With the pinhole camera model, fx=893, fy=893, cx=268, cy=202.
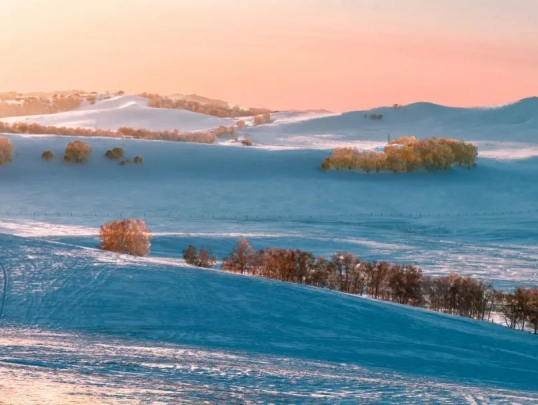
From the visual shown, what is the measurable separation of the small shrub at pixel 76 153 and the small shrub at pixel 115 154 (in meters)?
1.78

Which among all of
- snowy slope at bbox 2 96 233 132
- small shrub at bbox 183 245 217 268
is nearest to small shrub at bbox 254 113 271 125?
snowy slope at bbox 2 96 233 132

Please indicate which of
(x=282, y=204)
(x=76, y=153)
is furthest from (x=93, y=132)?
(x=282, y=204)

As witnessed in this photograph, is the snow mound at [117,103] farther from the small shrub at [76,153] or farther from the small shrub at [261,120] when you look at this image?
the small shrub at [76,153]

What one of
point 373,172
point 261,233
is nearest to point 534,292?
point 261,233

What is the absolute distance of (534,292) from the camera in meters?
28.0

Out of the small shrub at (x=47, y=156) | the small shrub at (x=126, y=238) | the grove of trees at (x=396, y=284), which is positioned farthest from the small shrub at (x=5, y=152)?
the grove of trees at (x=396, y=284)

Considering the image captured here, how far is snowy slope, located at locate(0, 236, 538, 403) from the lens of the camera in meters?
18.3

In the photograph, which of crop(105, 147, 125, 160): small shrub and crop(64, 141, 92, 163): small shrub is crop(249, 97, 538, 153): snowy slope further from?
crop(64, 141, 92, 163): small shrub

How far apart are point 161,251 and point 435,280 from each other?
47.0ft

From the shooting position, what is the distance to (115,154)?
73312mm

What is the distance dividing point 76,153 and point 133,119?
58.8 meters

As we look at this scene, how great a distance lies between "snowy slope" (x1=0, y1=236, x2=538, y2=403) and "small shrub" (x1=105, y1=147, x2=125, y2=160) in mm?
46615

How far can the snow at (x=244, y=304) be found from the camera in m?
14.4

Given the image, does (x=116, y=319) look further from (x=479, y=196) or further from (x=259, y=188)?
(x=479, y=196)
